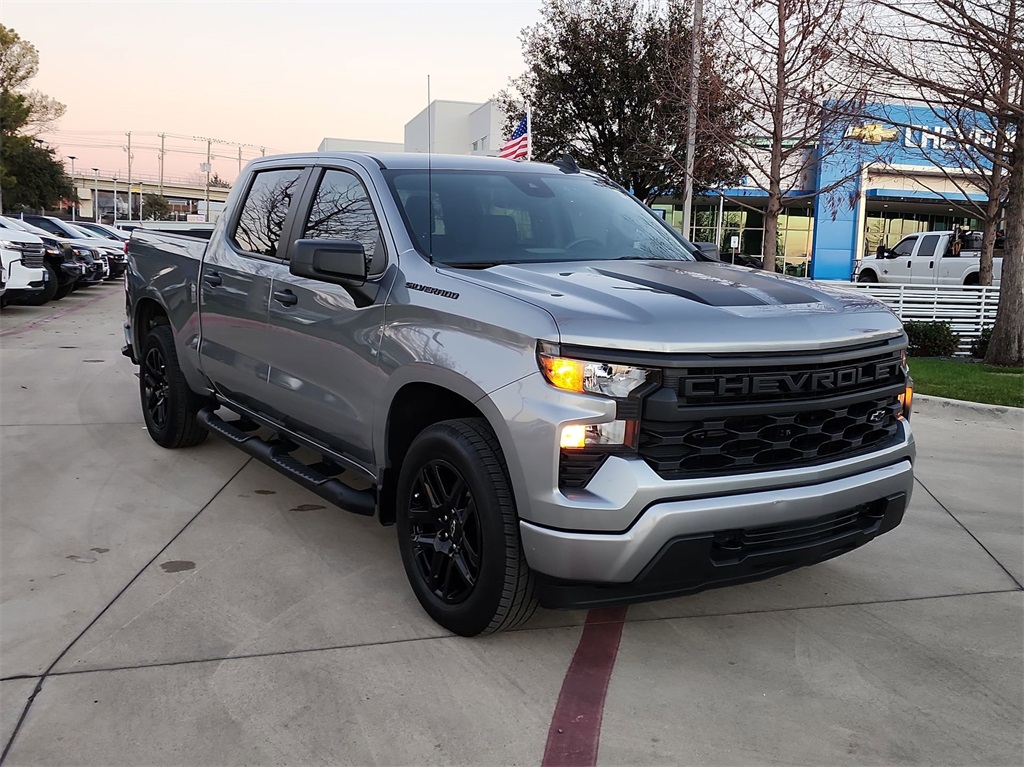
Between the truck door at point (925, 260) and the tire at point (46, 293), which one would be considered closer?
the tire at point (46, 293)

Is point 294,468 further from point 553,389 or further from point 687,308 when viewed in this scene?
point 687,308

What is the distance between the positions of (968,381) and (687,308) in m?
8.33

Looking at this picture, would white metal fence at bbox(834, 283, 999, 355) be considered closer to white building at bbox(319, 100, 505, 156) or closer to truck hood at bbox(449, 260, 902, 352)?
truck hood at bbox(449, 260, 902, 352)

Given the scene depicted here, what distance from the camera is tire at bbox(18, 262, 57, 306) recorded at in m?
16.8

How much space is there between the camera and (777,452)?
3.33 meters

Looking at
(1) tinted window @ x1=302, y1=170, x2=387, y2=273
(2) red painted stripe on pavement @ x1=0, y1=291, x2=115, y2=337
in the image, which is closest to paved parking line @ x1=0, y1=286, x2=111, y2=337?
(2) red painted stripe on pavement @ x1=0, y1=291, x2=115, y2=337

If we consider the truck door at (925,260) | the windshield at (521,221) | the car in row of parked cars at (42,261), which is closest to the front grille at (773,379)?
the windshield at (521,221)

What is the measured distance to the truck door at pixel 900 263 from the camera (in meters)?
24.5

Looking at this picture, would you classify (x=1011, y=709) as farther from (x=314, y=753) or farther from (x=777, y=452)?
(x=314, y=753)

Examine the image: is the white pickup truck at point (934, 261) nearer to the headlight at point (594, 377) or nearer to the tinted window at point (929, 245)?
the tinted window at point (929, 245)

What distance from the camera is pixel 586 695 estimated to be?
3.29m

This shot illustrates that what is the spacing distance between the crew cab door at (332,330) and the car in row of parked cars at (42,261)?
312 inches

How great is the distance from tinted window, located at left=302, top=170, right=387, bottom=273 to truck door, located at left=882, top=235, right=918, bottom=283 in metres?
22.4

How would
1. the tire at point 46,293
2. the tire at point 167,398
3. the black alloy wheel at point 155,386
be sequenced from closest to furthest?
the tire at point 167,398
the black alloy wheel at point 155,386
the tire at point 46,293
